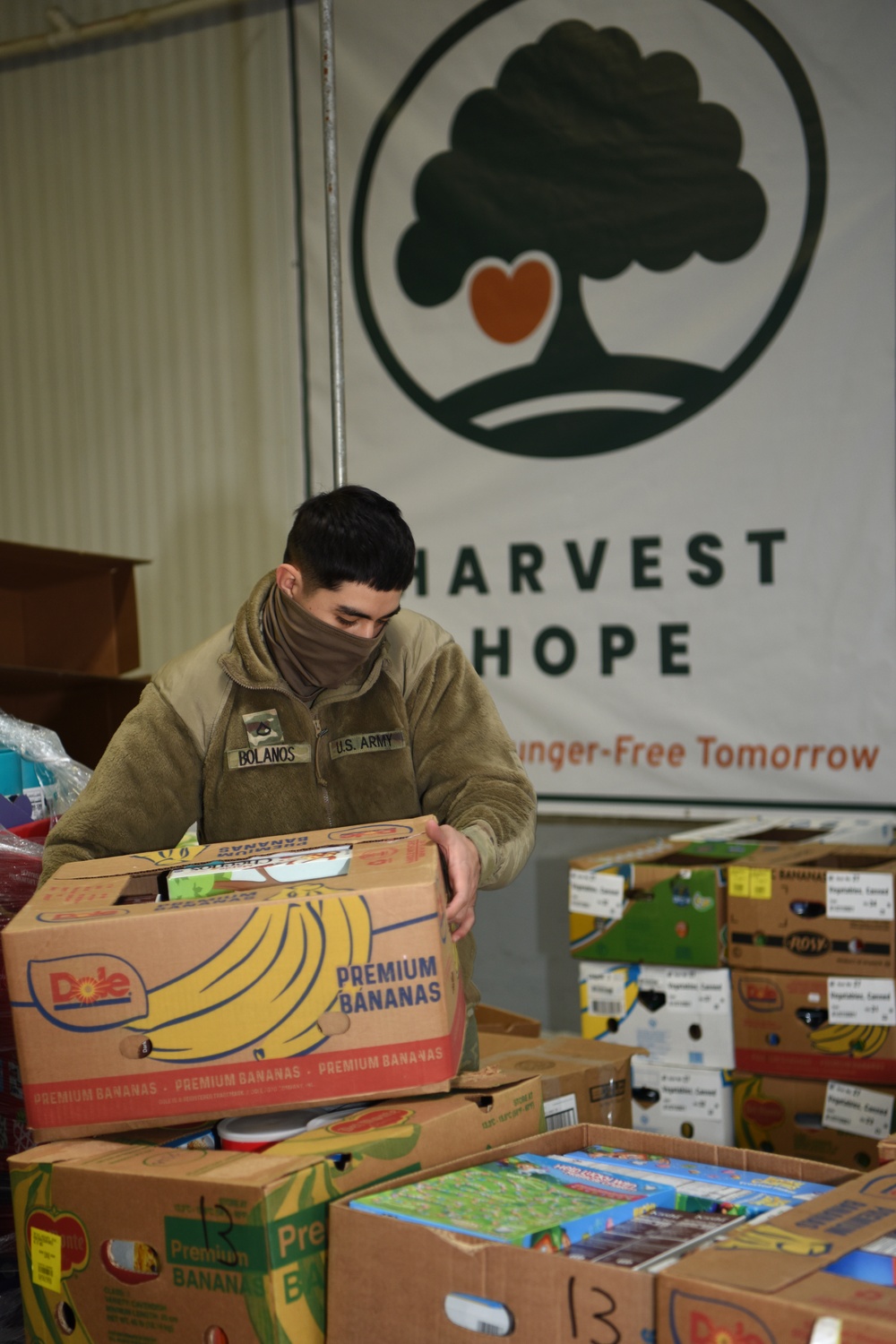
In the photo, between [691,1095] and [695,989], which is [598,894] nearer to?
[695,989]

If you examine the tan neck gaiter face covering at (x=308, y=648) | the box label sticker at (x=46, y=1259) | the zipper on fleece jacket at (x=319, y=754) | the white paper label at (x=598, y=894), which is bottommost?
the box label sticker at (x=46, y=1259)

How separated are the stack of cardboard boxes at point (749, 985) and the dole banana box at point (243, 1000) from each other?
1.58 metres

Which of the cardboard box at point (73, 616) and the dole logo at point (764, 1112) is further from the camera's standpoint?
the cardboard box at point (73, 616)

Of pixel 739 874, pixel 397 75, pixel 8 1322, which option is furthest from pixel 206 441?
pixel 8 1322

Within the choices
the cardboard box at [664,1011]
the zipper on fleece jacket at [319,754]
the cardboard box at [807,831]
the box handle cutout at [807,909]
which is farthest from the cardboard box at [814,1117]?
the zipper on fleece jacket at [319,754]

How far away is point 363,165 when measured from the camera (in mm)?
3998

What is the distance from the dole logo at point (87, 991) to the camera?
1.26 m

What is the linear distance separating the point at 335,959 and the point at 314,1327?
33 centimetres

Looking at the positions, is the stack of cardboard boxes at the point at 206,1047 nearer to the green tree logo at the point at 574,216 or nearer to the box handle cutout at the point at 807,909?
the box handle cutout at the point at 807,909

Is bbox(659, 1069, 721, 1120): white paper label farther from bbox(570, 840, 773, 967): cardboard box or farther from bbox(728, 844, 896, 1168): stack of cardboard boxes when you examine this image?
bbox(570, 840, 773, 967): cardboard box

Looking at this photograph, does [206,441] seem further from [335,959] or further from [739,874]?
[335,959]

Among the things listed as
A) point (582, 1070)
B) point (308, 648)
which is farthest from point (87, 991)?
point (582, 1070)

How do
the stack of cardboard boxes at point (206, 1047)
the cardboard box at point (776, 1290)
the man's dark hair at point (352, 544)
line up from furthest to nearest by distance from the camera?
the man's dark hair at point (352, 544) → the stack of cardboard boxes at point (206, 1047) → the cardboard box at point (776, 1290)

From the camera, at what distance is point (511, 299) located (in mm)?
3814
